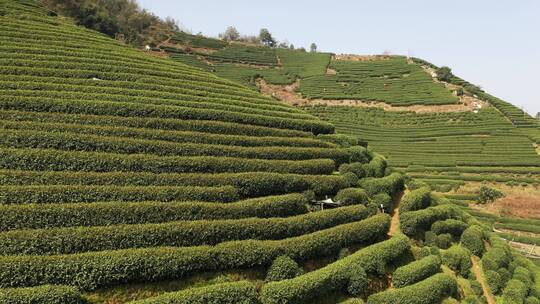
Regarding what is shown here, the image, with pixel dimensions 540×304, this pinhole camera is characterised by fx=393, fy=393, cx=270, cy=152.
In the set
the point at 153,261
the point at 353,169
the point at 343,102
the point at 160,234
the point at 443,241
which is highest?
the point at 343,102

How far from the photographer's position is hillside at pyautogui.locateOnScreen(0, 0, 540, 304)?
15.9 m

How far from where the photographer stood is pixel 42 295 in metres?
13.3

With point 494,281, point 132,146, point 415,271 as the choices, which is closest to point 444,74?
point 494,281

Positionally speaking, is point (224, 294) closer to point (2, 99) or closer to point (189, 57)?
point (2, 99)

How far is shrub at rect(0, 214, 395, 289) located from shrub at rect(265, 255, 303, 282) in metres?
0.42

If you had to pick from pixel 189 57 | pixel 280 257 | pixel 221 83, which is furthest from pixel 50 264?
pixel 189 57

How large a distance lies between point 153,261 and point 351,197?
1329cm

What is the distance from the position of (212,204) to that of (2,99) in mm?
15270

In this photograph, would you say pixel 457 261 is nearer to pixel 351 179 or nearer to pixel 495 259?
pixel 495 259

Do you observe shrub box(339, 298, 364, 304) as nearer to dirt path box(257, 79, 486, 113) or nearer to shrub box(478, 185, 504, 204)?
shrub box(478, 185, 504, 204)

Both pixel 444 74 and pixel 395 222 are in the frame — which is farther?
pixel 444 74

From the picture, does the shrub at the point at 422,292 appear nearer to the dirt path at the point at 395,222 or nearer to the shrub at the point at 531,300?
the dirt path at the point at 395,222

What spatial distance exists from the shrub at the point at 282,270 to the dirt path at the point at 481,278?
1329cm

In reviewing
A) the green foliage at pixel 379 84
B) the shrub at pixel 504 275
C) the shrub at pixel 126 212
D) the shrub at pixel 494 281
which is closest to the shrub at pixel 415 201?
the shrub at pixel 494 281
